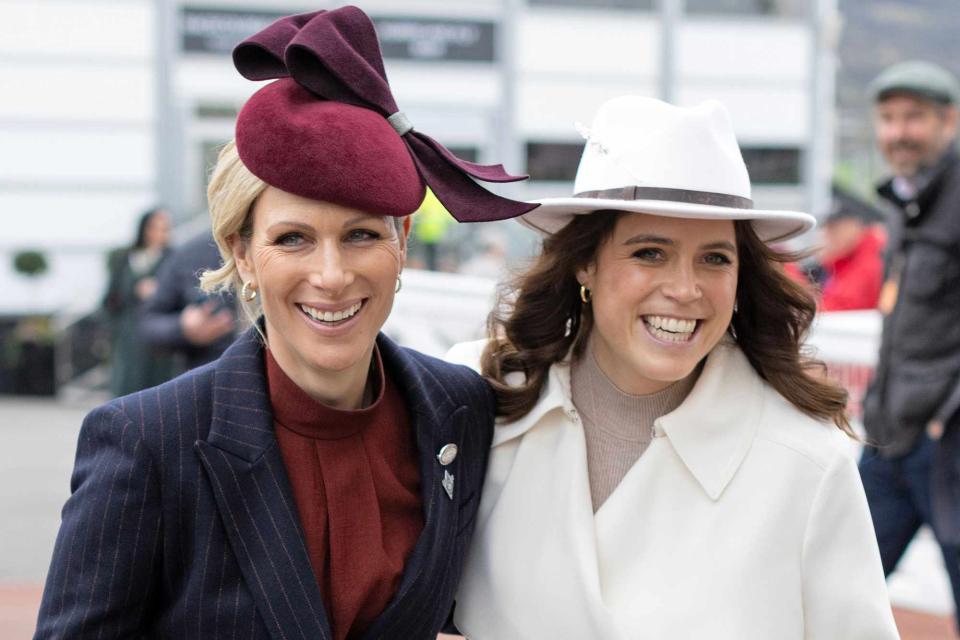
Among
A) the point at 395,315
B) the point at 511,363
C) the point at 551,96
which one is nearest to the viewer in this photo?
the point at 511,363

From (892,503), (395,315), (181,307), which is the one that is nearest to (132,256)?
(181,307)

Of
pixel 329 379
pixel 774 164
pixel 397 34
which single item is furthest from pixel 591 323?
pixel 774 164

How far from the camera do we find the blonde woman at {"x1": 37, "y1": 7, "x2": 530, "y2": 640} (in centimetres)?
199

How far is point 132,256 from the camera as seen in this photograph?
909cm

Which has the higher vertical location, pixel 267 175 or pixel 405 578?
pixel 267 175

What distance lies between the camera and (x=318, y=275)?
80.8 inches

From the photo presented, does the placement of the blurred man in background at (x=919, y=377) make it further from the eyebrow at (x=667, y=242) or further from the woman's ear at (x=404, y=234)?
the woman's ear at (x=404, y=234)

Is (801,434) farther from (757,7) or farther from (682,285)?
(757,7)

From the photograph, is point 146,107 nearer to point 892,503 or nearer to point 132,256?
point 132,256

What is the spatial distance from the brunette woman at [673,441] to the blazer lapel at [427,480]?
0.20 meters

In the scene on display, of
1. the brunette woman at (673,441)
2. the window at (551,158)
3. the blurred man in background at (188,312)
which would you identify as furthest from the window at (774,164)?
the brunette woman at (673,441)

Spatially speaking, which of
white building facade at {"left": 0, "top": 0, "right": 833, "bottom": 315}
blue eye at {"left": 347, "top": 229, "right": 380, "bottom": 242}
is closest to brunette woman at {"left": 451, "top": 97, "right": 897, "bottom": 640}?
blue eye at {"left": 347, "top": 229, "right": 380, "bottom": 242}

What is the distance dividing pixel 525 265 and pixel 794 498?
860 millimetres

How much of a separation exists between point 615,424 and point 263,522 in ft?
2.62
